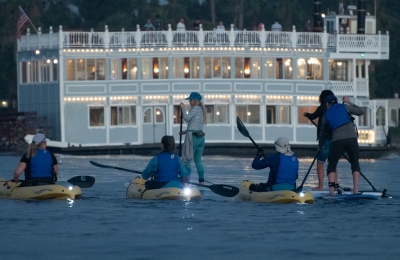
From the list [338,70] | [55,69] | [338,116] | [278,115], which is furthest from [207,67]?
[338,116]

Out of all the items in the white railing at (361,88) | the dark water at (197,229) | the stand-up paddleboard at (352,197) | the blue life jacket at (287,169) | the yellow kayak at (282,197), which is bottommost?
the dark water at (197,229)

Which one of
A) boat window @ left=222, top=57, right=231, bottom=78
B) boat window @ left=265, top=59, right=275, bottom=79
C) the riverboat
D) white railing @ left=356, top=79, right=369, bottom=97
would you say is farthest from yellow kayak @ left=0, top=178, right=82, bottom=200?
white railing @ left=356, top=79, right=369, bottom=97

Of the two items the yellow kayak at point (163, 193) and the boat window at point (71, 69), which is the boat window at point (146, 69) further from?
the yellow kayak at point (163, 193)

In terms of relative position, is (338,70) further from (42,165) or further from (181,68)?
(42,165)

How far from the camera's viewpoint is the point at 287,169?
62.5 feet

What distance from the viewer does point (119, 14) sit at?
3063 inches

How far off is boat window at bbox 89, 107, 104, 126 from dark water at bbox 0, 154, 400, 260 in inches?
1110

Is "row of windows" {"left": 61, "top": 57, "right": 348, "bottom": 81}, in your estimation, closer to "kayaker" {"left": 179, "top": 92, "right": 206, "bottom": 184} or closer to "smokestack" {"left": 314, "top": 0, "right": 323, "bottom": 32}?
"smokestack" {"left": 314, "top": 0, "right": 323, "bottom": 32}

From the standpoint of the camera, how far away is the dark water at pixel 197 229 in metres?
14.2

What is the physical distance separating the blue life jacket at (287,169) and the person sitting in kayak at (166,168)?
1.78m

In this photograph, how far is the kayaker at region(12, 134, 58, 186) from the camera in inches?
779

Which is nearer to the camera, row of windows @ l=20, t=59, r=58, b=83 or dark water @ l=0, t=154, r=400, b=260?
dark water @ l=0, t=154, r=400, b=260

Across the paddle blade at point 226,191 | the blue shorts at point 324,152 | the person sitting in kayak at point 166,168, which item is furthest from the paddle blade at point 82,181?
the blue shorts at point 324,152

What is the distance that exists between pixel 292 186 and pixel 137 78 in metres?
31.6
